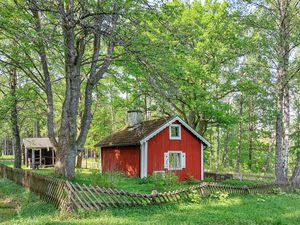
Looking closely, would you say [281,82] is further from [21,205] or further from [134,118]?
[21,205]

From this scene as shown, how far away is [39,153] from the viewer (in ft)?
122

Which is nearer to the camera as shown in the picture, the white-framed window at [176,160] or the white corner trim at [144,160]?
the white corner trim at [144,160]

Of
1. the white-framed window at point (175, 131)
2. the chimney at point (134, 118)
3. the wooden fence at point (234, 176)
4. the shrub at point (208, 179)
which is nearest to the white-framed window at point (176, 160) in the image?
the white-framed window at point (175, 131)

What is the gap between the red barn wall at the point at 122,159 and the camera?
21781 millimetres

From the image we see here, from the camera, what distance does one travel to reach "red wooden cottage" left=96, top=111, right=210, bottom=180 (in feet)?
70.0

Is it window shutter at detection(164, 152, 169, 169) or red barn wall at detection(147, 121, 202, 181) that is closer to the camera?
red barn wall at detection(147, 121, 202, 181)

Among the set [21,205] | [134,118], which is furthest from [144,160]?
[21,205]

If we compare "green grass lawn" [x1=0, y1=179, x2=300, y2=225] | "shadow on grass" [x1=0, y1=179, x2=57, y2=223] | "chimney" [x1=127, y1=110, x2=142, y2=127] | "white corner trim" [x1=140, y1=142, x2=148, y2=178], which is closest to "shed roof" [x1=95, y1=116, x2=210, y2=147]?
"white corner trim" [x1=140, y1=142, x2=148, y2=178]

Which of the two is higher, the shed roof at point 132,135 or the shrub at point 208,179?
the shed roof at point 132,135

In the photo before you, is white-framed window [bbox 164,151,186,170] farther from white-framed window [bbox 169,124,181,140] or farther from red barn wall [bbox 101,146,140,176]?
red barn wall [bbox 101,146,140,176]

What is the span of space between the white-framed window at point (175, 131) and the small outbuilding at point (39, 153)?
62.6 feet

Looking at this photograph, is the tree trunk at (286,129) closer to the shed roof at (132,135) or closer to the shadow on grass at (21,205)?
the shed roof at (132,135)

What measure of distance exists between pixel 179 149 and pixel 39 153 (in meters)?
21.1

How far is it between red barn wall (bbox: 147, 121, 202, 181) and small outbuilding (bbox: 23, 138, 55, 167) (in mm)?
18840
